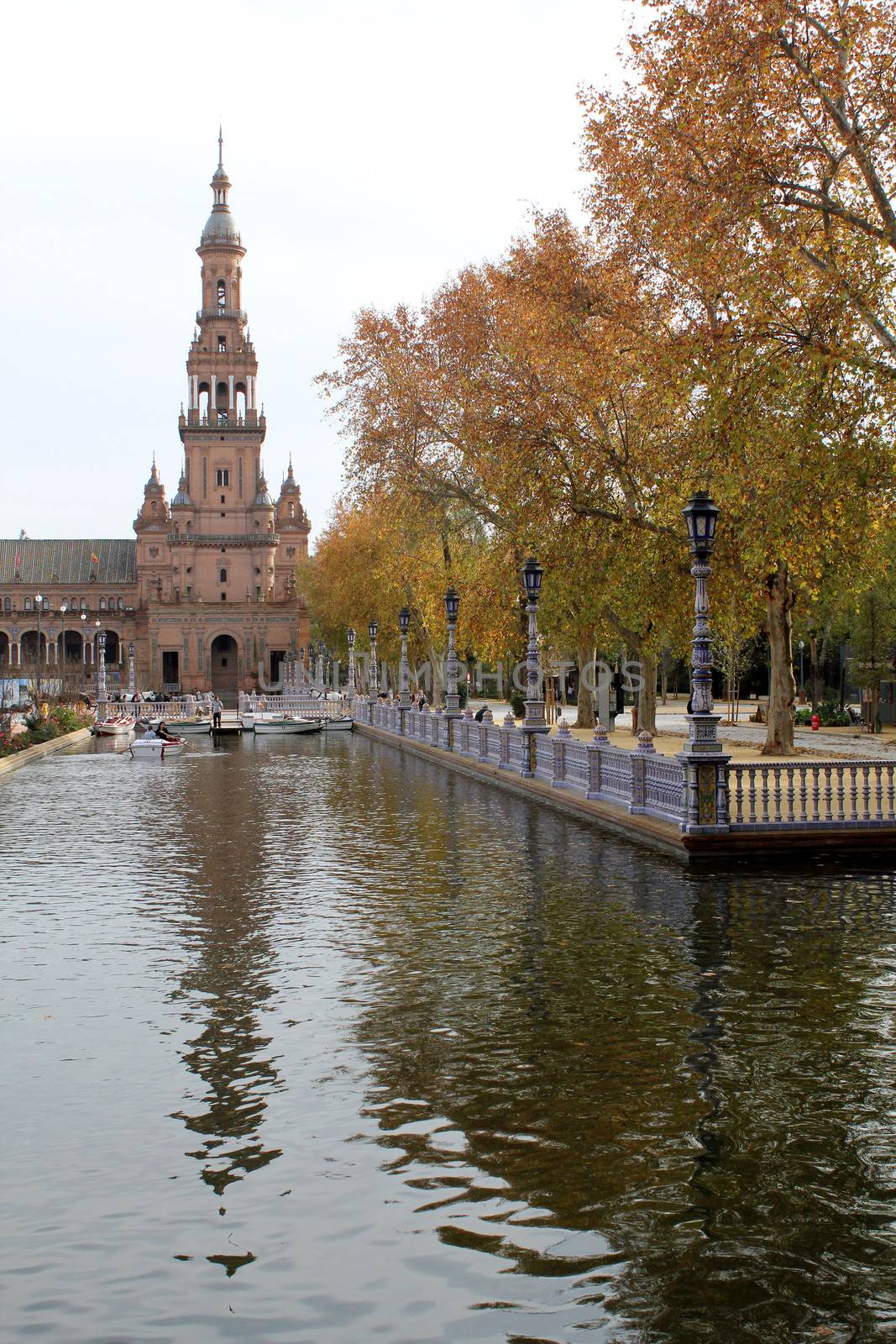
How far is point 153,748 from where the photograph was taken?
42.2 m

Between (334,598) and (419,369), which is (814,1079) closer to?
(419,369)

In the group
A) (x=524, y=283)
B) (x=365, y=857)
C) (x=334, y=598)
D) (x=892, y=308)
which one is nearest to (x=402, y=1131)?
(x=365, y=857)

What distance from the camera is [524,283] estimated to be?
30797 millimetres

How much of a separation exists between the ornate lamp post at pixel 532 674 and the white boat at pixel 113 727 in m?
31.1

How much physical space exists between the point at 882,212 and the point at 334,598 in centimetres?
4815

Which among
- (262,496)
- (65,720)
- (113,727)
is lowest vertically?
(113,727)

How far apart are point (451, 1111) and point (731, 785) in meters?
14.6

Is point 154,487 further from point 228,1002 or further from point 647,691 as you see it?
point 228,1002

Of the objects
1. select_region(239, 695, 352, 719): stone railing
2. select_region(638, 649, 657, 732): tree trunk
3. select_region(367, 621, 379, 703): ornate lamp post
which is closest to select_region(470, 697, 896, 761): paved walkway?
select_region(638, 649, 657, 732): tree trunk

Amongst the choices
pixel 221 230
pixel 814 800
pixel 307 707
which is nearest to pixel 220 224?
pixel 221 230

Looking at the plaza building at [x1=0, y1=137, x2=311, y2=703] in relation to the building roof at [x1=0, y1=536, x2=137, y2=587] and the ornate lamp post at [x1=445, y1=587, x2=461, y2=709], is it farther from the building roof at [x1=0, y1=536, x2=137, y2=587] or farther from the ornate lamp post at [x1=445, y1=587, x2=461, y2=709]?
the ornate lamp post at [x1=445, y1=587, x2=461, y2=709]

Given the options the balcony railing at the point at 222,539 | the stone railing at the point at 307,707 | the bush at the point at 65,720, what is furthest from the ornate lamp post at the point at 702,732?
the balcony railing at the point at 222,539

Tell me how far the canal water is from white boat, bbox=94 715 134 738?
42.1m

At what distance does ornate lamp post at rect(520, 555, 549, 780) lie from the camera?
2697cm
